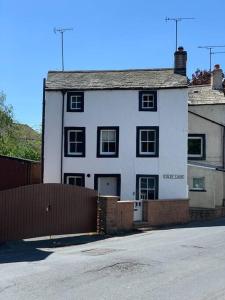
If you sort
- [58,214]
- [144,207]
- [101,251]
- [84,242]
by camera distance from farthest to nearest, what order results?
[144,207] < [58,214] < [84,242] < [101,251]

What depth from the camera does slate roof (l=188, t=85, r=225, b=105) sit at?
122 feet

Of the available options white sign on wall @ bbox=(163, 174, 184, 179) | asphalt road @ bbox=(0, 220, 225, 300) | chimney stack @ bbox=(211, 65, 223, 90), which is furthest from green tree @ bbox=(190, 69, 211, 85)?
asphalt road @ bbox=(0, 220, 225, 300)

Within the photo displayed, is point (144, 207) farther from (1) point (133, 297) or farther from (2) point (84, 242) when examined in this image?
(1) point (133, 297)

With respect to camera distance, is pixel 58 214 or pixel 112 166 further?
pixel 112 166

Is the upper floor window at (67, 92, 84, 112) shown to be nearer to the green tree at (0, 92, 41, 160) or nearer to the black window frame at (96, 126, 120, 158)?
the black window frame at (96, 126, 120, 158)

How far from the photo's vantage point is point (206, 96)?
38219 millimetres

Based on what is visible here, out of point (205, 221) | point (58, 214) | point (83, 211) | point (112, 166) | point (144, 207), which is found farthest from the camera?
point (112, 166)

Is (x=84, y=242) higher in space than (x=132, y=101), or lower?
lower

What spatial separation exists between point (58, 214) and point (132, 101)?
41.5ft

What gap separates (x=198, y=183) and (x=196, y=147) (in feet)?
8.99

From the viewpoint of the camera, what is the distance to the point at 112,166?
31375 mm

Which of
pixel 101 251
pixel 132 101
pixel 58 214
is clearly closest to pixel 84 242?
pixel 58 214

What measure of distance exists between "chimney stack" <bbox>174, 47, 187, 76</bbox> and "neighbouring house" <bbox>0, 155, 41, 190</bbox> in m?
10.8

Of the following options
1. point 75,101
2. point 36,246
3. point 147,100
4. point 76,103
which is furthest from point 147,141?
point 36,246
